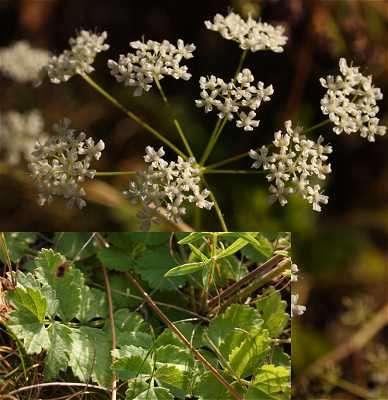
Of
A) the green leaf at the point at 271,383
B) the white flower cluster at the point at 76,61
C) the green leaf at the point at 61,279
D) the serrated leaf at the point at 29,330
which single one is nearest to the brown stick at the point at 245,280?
the green leaf at the point at 271,383

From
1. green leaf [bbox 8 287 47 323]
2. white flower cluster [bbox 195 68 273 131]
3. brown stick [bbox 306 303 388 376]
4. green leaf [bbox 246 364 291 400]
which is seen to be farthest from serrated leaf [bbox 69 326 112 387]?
brown stick [bbox 306 303 388 376]

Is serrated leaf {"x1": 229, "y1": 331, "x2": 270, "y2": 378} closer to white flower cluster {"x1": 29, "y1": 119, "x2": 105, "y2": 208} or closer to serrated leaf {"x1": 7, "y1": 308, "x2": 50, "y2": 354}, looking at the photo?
serrated leaf {"x1": 7, "y1": 308, "x2": 50, "y2": 354}

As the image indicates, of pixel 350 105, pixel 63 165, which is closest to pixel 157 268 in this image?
pixel 63 165

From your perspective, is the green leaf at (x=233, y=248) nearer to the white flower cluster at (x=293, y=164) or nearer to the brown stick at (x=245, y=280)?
the brown stick at (x=245, y=280)

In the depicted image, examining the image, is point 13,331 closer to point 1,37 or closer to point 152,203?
point 152,203

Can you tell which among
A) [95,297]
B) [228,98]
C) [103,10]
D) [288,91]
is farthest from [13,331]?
[103,10]

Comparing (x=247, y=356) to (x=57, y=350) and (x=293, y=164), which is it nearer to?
(x=57, y=350)
